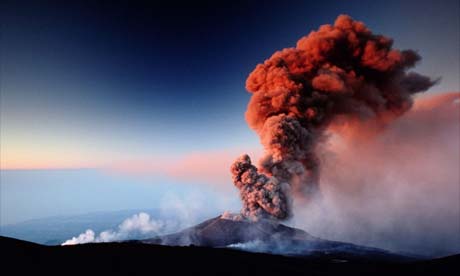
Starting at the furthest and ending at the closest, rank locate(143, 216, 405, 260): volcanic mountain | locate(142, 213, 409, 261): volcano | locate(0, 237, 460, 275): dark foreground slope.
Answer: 1. locate(143, 216, 405, 260): volcanic mountain
2. locate(142, 213, 409, 261): volcano
3. locate(0, 237, 460, 275): dark foreground slope

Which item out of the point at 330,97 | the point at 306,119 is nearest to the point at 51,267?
the point at 306,119

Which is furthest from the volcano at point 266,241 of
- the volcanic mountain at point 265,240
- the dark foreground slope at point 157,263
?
the dark foreground slope at point 157,263

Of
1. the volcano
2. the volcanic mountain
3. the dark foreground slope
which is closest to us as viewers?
the dark foreground slope

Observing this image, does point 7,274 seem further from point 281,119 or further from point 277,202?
point 281,119

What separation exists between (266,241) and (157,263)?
1943 centimetres

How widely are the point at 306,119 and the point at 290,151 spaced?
5.49 meters

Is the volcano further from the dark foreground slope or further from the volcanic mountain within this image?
the dark foreground slope

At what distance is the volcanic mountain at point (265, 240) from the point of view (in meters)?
30.3

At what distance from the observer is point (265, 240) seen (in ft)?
108

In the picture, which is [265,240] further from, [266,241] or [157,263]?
Result: [157,263]

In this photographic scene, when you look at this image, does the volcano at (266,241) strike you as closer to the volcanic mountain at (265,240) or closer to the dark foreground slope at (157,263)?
the volcanic mountain at (265,240)

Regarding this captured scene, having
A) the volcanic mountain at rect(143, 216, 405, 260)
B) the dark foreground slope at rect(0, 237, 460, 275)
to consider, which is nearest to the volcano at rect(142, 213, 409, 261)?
the volcanic mountain at rect(143, 216, 405, 260)

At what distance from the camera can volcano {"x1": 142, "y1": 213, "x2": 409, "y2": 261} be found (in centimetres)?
3016

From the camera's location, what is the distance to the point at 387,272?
17.4 meters
